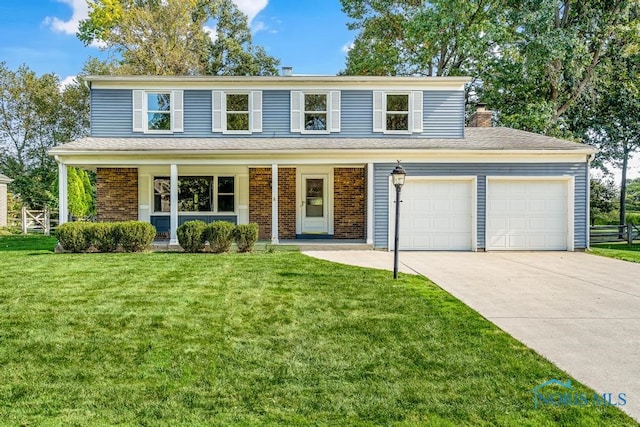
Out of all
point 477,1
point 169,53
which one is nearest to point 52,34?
point 169,53

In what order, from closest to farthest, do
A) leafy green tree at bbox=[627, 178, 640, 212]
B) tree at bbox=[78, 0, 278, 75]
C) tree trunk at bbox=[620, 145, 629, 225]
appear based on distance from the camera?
tree at bbox=[78, 0, 278, 75], tree trunk at bbox=[620, 145, 629, 225], leafy green tree at bbox=[627, 178, 640, 212]

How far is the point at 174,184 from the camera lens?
1186 centimetres

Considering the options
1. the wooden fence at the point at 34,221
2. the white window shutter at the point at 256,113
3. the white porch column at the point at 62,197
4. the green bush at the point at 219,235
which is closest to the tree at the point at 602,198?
the white window shutter at the point at 256,113

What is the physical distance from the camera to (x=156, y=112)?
13500 millimetres

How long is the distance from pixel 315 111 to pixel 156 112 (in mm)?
5366

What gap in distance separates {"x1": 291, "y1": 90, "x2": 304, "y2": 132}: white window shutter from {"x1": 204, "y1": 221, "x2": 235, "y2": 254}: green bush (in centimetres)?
465

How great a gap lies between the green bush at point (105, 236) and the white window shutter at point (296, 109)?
6.36 meters

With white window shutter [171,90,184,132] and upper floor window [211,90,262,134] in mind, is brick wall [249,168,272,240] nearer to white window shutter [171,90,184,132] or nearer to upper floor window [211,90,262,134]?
upper floor window [211,90,262,134]

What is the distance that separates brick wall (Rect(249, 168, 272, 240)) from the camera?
45.7 ft

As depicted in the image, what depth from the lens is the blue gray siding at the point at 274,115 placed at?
13.5 metres

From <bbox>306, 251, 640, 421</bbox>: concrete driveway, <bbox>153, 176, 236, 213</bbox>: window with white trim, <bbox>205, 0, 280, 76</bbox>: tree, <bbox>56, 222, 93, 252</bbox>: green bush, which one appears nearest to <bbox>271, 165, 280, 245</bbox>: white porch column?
<bbox>306, 251, 640, 421</bbox>: concrete driveway

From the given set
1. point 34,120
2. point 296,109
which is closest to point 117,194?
point 296,109

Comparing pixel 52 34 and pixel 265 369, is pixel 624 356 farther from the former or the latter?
pixel 52 34

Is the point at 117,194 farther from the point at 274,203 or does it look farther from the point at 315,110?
the point at 315,110
